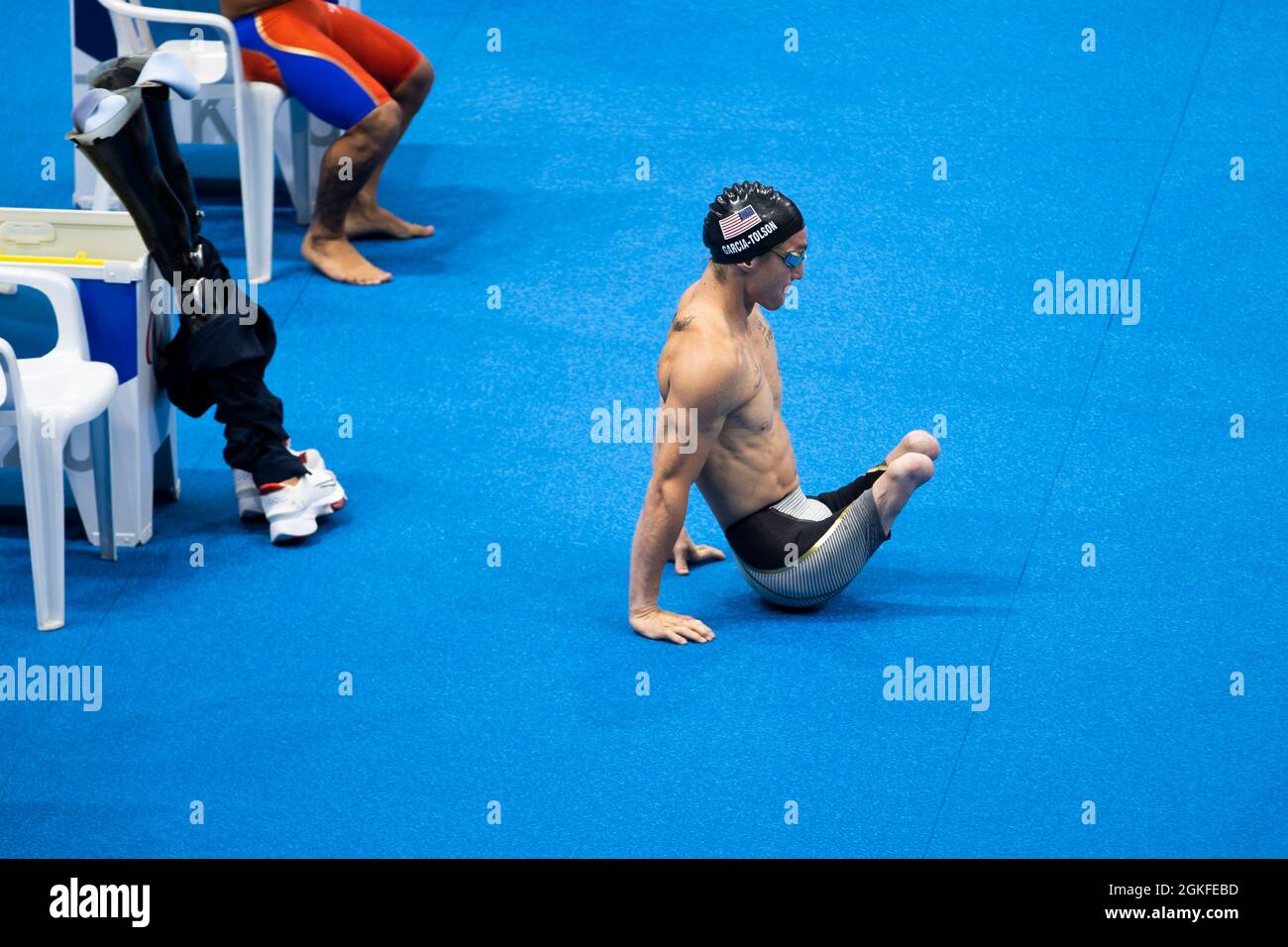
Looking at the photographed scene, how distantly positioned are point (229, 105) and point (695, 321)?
3.63 metres

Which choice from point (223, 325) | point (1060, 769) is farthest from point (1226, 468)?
point (223, 325)

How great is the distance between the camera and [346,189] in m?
7.70

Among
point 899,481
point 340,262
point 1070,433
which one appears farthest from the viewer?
point 340,262

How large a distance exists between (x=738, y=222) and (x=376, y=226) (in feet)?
10.9

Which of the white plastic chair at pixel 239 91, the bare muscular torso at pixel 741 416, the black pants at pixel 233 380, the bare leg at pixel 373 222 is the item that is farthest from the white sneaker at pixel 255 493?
the bare leg at pixel 373 222

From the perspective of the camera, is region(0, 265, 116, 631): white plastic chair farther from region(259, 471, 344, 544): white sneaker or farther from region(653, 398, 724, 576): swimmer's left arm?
region(653, 398, 724, 576): swimmer's left arm

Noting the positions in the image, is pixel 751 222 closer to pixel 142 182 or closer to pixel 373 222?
pixel 142 182

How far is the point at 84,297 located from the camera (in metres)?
5.74

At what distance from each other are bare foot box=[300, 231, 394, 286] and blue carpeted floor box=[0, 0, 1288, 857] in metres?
0.09

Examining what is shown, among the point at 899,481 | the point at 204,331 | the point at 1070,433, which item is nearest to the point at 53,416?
the point at 204,331

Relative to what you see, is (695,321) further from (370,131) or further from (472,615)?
(370,131)

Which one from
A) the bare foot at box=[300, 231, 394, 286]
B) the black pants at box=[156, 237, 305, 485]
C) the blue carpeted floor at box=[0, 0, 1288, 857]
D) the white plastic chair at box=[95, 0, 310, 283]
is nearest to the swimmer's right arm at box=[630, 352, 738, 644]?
the blue carpeted floor at box=[0, 0, 1288, 857]

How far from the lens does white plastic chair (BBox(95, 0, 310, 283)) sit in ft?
24.3

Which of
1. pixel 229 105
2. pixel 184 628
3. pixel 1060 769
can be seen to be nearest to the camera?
pixel 1060 769
